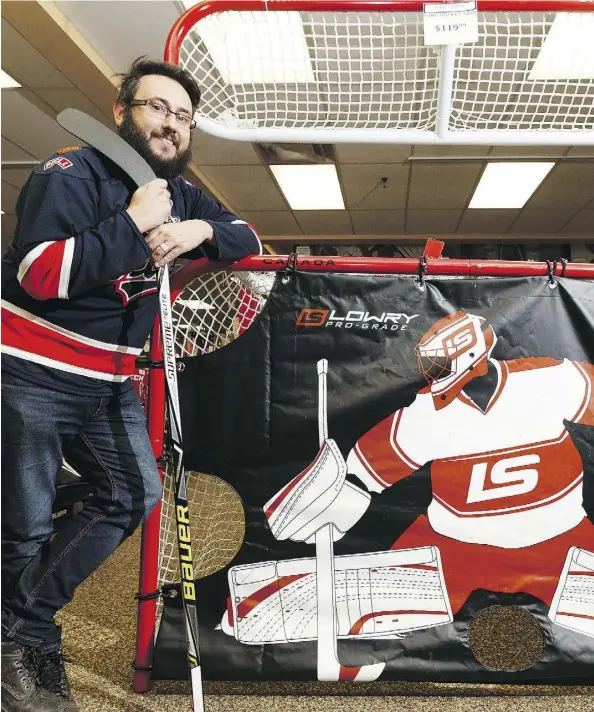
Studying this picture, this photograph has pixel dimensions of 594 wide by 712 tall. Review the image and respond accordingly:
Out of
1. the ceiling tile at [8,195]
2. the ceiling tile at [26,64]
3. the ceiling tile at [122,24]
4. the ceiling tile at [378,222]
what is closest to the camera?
the ceiling tile at [122,24]

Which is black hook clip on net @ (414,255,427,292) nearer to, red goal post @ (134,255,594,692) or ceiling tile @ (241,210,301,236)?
red goal post @ (134,255,594,692)

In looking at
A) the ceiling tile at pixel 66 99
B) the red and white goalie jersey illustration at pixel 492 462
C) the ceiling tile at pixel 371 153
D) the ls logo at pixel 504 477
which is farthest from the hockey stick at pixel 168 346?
the ceiling tile at pixel 371 153

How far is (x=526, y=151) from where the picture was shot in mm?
6082

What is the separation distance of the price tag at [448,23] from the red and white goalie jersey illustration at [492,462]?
32.9 inches

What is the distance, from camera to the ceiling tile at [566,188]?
6598mm

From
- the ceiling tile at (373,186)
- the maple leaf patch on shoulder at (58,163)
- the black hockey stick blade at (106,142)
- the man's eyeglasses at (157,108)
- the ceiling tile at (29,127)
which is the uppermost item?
the ceiling tile at (373,186)

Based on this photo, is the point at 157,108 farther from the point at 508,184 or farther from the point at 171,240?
the point at 508,184

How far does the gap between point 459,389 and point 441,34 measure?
104 centimetres

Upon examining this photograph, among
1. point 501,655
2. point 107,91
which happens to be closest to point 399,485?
point 501,655

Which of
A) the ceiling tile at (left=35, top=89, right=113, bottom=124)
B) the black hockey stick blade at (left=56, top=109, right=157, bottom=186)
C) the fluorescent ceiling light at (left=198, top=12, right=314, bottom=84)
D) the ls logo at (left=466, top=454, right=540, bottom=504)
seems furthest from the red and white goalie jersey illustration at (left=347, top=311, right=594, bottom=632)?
the ceiling tile at (left=35, top=89, right=113, bottom=124)

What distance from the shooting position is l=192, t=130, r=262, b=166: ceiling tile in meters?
5.90

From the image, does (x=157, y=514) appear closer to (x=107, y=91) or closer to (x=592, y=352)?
(x=592, y=352)

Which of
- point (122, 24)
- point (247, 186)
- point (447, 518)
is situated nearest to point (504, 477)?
point (447, 518)

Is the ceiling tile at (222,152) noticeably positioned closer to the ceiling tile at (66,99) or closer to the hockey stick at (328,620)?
the ceiling tile at (66,99)
